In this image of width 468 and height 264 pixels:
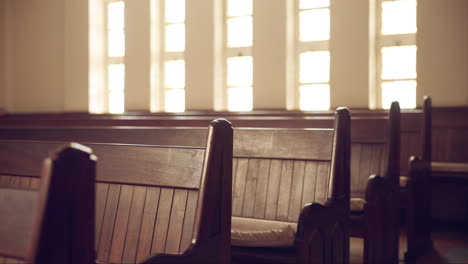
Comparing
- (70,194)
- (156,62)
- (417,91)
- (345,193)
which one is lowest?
(345,193)

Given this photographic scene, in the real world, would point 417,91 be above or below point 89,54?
below

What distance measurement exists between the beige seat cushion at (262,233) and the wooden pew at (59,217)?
1.45 meters

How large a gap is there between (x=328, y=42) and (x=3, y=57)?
5.80 m

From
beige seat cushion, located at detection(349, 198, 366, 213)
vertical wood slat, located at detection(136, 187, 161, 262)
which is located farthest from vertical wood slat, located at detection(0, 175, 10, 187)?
beige seat cushion, located at detection(349, 198, 366, 213)

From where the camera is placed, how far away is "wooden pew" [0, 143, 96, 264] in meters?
0.97

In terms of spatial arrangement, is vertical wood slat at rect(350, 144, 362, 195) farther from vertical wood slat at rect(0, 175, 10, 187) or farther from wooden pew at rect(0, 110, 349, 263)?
vertical wood slat at rect(0, 175, 10, 187)

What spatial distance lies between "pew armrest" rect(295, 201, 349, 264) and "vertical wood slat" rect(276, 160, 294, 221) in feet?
0.82

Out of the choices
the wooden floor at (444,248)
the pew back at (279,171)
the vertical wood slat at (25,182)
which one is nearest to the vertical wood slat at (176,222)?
the vertical wood slat at (25,182)

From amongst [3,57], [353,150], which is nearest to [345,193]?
[353,150]

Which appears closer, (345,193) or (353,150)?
(345,193)

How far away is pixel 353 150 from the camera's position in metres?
3.51

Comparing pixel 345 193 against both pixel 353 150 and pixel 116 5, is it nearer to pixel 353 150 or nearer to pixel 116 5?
pixel 353 150

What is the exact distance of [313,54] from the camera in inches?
267

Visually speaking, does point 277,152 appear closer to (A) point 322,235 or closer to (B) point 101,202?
(A) point 322,235
